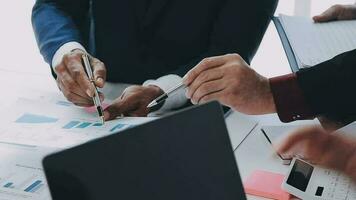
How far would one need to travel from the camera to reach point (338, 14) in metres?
1.27

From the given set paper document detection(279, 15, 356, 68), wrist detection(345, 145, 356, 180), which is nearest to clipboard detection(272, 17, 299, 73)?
paper document detection(279, 15, 356, 68)

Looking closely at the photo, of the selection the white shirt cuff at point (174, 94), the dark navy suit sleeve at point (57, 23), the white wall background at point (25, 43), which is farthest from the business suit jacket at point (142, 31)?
the white wall background at point (25, 43)

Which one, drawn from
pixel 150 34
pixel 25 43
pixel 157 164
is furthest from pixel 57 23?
pixel 25 43

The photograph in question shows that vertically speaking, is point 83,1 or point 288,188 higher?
point 83,1

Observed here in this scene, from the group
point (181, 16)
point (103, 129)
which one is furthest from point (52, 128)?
point (181, 16)

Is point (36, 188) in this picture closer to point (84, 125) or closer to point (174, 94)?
point (84, 125)

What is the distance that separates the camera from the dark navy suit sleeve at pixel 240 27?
1.21 meters

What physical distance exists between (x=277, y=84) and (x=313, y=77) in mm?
65

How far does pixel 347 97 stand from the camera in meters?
0.92

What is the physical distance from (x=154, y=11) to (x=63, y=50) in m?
0.25

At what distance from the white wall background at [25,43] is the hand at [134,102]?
1.20 metres

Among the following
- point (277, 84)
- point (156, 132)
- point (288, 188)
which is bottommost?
point (288, 188)

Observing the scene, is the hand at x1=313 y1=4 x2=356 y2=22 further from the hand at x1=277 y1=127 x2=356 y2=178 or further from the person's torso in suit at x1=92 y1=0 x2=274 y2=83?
the hand at x1=277 y1=127 x2=356 y2=178

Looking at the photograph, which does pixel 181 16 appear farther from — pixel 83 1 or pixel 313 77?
pixel 313 77
